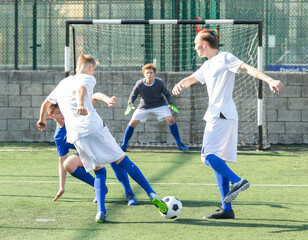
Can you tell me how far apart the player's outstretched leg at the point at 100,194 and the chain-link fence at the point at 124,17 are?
7.21 metres

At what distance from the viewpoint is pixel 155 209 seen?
6359mm

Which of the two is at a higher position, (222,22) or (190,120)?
(222,22)

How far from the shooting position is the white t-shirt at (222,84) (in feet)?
19.3

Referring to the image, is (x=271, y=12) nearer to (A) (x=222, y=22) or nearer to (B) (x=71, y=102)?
(A) (x=222, y=22)

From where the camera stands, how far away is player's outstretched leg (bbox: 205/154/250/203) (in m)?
5.54

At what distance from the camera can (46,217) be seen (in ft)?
19.6

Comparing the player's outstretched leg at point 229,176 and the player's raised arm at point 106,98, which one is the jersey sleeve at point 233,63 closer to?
the player's outstretched leg at point 229,176

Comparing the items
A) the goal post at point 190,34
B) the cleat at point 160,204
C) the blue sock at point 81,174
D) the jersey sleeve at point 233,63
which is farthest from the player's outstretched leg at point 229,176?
the goal post at point 190,34

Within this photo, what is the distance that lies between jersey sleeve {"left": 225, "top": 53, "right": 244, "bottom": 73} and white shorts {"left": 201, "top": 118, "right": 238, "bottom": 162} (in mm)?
477

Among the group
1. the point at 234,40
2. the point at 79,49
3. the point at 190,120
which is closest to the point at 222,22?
the point at 234,40

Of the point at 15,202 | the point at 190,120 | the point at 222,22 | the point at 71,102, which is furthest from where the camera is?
the point at 190,120

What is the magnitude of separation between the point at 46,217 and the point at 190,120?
676cm

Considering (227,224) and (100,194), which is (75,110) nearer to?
(100,194)

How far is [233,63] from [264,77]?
47 cm
